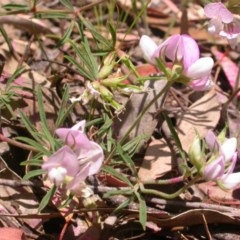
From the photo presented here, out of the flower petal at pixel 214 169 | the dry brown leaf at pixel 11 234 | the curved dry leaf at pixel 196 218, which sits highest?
the flower petal at pixel 214 169

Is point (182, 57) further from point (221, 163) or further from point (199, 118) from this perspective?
point (199, 118)

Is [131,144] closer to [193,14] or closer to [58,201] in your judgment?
[58,201]

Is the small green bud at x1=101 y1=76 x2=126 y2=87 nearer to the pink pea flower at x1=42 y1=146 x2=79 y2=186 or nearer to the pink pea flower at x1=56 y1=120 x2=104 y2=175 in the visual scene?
the pink pea flower at x1=56 y1=120 x2=104 y2=175

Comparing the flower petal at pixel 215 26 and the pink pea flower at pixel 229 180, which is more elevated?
the flower petal at pixel 215 26

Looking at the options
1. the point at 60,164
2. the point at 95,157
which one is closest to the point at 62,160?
the point at 60,164

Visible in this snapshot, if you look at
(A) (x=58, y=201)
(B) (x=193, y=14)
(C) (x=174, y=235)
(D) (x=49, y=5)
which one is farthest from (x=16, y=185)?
(B) (x=193, y=14)

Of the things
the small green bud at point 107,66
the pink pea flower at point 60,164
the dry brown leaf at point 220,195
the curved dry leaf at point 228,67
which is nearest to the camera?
the pink pea flower at point 60,164

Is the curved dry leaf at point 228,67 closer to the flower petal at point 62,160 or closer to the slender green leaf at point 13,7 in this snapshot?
the slender green leaf at point 13,7

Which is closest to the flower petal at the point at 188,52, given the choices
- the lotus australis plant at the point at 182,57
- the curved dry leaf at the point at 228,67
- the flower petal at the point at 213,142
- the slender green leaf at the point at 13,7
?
the lotus australis plant at the point at 182,57
